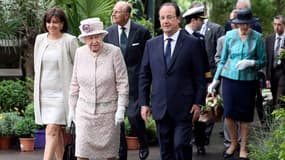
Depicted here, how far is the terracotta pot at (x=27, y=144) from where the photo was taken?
11.3m

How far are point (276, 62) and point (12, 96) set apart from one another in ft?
14.7

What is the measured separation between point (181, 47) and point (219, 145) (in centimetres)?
410

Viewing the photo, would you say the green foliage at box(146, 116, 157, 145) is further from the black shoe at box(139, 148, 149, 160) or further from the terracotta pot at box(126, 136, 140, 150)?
the black shoe at box(139, 148, 149, 160)

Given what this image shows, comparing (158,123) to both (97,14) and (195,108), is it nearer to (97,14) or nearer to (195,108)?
(195,108)

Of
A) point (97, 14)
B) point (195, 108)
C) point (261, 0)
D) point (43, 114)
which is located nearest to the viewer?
point (195, 108)

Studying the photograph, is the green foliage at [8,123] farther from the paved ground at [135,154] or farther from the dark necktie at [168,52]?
the dark necktie at [168,52]

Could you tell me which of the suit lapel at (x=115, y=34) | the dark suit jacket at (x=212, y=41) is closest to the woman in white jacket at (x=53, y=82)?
the suit lapel at (x=115, y=34)

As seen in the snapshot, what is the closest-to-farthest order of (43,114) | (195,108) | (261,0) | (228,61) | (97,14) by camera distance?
1. (195,108)
2. (43,114)
3. (228,61)
4. (97,14)
5. (261,0)

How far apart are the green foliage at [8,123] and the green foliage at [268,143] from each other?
3743 millimetres

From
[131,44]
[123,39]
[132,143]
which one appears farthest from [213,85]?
[132,143]

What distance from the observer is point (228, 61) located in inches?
404

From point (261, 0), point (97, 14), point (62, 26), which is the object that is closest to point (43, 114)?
point (62, 26)

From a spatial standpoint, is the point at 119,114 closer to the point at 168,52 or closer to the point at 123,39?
the point at 168,52

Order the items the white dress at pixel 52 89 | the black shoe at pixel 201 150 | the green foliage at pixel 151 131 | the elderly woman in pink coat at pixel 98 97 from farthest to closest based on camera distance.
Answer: the green foliage at pixel 151 131
the black shoe at pixel 201 150
the white dress at pixel 52 89
the elderly woman in pink coat at pixel 98 97
